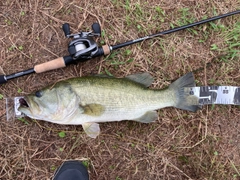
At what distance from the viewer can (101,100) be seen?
3.03 meters

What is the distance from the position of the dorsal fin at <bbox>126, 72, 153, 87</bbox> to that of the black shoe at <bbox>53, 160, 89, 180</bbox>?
130 cm

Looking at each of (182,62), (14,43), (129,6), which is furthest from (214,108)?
(14,43)

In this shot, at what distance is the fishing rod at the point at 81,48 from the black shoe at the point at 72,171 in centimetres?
125

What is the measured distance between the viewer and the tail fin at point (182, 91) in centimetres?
325

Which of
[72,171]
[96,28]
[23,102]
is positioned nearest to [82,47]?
[96,28]

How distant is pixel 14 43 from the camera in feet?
11.2

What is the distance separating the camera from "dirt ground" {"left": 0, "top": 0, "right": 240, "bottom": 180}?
3.34 metres

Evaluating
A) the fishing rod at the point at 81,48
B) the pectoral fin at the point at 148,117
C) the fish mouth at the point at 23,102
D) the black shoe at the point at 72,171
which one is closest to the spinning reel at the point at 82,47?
the fishing rod at the point at 81,48

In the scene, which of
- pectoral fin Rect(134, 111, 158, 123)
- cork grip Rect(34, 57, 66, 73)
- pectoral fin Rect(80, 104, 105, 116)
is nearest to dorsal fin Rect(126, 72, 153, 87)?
pectoral fin Rect(134, 111, 158, 123)

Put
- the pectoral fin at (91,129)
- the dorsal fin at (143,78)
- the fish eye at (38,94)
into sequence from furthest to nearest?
the dorsal fin at (143,78), the pectoral fin at (91,129), the fish eye at (38,94)

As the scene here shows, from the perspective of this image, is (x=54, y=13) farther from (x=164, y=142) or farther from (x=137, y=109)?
(x=164, y=142)

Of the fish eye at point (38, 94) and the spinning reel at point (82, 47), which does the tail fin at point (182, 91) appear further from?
the fish eye at point (38, 94)

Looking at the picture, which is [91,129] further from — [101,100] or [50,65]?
[50,65]

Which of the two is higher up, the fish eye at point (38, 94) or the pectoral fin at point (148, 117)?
the fish eye at point (38, 94)
